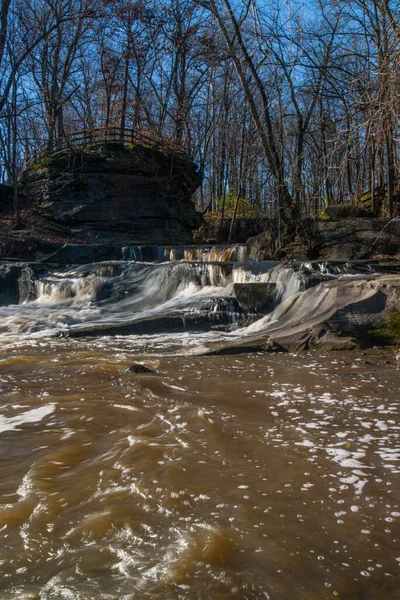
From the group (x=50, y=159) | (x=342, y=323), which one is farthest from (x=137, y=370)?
(x=50, y=159)

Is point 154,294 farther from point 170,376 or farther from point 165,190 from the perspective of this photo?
point 165,190

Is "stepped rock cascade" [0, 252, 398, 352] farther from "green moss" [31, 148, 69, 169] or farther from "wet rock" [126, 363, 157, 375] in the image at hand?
"green moss" [31, 148, 69, 169]

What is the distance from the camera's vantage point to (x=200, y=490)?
2359mm

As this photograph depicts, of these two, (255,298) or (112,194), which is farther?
(112,194)

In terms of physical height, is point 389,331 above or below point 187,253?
below

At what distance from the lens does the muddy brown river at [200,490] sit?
5.58 feet

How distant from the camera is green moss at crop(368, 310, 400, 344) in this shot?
6.61m

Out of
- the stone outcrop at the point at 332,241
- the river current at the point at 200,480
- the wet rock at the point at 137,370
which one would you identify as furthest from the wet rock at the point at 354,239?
the wet rock at the point at 137,370

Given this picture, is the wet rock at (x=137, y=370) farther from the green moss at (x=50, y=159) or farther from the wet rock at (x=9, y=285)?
the green moss at (x=50, y=159)

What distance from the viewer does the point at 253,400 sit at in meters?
4.01

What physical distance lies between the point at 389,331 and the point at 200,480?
16.4 feet

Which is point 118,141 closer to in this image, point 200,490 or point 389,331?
point 389,331

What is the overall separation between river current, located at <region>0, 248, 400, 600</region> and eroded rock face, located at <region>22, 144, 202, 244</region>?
1623cm

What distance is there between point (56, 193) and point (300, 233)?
12.6 metres
